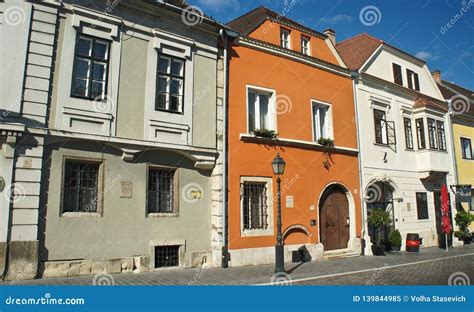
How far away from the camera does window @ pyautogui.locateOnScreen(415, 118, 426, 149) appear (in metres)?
22.4

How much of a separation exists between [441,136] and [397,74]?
4.83 metres

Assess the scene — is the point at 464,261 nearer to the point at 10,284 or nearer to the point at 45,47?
the point at 10,284

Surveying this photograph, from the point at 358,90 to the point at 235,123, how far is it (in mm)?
8304

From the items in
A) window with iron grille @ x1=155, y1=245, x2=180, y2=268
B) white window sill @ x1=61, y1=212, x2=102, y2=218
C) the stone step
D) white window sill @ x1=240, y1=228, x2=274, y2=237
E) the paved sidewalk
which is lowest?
the paved sidewalk

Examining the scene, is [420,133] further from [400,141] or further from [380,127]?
[380,127]

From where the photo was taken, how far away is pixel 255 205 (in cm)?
1494

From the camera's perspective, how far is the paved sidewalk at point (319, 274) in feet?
33.4

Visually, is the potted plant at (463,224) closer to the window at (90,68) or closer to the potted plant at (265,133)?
the potted plant at (265,133)

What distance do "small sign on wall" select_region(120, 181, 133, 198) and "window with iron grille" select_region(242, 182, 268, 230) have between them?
14.1 feet

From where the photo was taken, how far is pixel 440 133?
23.8 meters

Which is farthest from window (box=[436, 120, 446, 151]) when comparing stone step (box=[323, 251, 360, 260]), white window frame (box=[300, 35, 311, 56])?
white window frame (box=[300, 35, 311, 56])

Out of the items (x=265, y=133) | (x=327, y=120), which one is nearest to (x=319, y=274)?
(x=265, y=133)

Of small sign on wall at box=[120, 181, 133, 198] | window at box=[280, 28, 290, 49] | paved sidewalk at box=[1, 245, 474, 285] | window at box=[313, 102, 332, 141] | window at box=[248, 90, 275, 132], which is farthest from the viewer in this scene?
window at box=[313, 102, 332, 141]

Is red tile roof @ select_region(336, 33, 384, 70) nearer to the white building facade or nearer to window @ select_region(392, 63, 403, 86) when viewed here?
the white building facade
